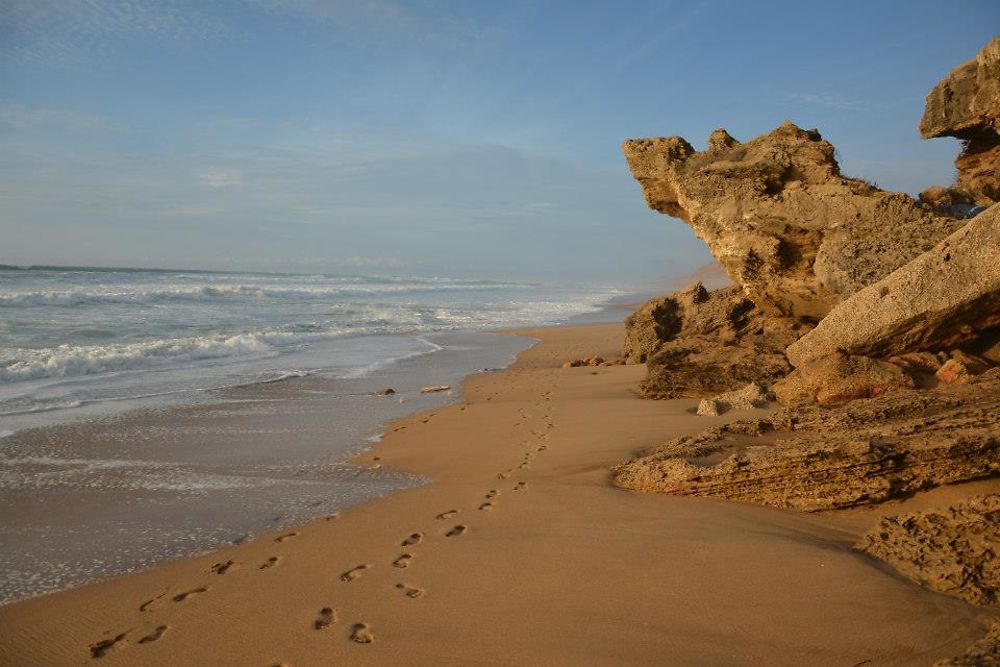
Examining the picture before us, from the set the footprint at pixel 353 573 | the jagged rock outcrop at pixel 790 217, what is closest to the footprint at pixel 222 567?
the footprint at pixel 353 573

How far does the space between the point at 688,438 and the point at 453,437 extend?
9.71ft

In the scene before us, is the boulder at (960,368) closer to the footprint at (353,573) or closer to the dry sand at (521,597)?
the dry sand at (521,597)

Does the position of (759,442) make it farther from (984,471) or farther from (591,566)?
(591,566)

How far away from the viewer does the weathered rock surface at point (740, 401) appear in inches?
284

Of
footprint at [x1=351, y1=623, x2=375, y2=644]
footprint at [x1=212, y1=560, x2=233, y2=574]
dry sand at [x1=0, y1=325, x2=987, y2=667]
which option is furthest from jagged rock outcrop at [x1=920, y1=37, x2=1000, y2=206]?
footprint at [x1=212, y1=560, x2=233, y2=574]

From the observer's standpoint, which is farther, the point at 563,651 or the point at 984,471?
the point at 984,471

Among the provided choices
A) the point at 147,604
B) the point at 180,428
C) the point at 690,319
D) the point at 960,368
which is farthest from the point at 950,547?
the point at 690,319

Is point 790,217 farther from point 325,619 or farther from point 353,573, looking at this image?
point 325,619

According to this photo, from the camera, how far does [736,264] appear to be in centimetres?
936

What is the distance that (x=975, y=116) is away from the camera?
30.5ft

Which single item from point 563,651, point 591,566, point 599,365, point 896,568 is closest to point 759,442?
point 896,568

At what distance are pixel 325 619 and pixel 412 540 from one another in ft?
3.61

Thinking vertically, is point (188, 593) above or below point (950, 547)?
below

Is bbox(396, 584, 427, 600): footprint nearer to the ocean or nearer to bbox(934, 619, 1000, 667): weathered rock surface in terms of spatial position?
the ocean
